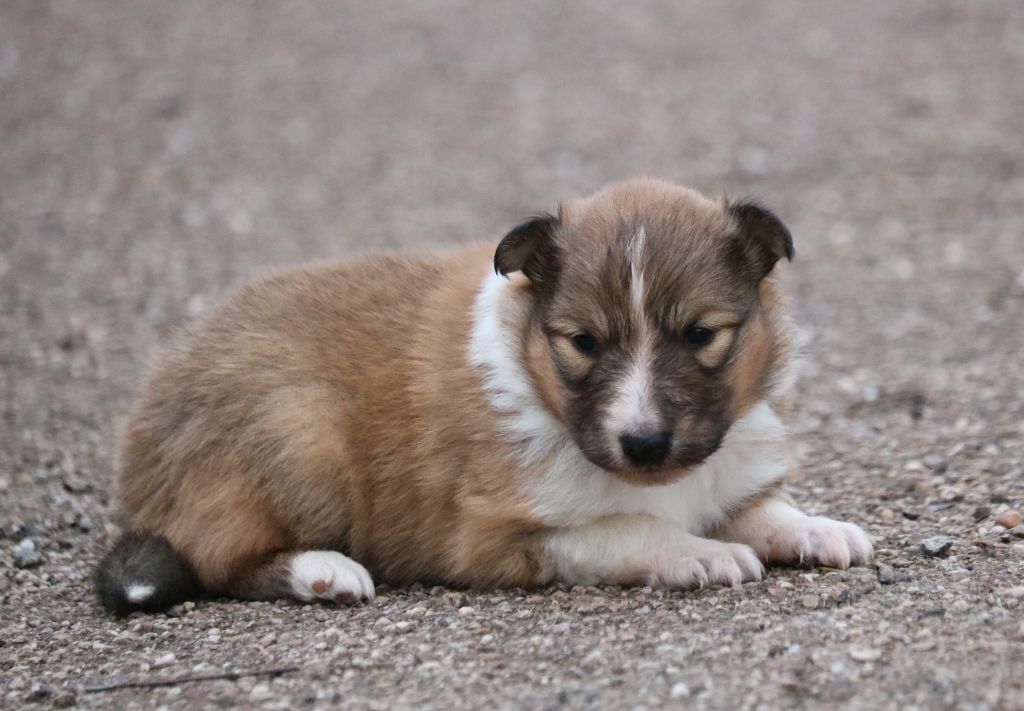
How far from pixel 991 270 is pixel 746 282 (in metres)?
5.57

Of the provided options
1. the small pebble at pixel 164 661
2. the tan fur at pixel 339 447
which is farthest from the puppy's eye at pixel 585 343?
the small pebble at pixel 164 661

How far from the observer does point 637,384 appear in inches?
184

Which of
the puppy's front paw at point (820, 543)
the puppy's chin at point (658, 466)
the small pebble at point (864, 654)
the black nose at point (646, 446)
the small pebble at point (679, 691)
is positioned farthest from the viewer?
the puppy's front paw at point (820, 543)

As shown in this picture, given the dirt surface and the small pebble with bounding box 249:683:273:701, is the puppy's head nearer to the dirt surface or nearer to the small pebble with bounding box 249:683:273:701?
the dirt surface

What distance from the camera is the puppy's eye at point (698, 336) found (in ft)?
15.9

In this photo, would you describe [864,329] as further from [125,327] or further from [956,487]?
[125,327]

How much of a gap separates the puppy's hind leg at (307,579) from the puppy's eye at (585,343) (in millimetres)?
1358

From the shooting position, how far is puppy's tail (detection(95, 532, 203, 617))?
17.5 ft

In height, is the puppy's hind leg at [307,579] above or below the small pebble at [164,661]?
above

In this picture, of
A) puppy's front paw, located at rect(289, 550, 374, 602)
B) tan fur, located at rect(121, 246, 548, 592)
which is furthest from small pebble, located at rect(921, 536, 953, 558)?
puppy's front paw, located at rect(289, 550, 374, 602)

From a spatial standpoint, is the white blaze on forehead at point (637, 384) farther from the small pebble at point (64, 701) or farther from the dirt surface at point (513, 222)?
the small pebble at point (64, 701)

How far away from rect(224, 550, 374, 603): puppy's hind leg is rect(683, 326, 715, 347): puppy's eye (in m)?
1.67

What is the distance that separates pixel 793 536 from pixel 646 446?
109 cm

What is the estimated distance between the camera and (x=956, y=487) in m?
6.19
